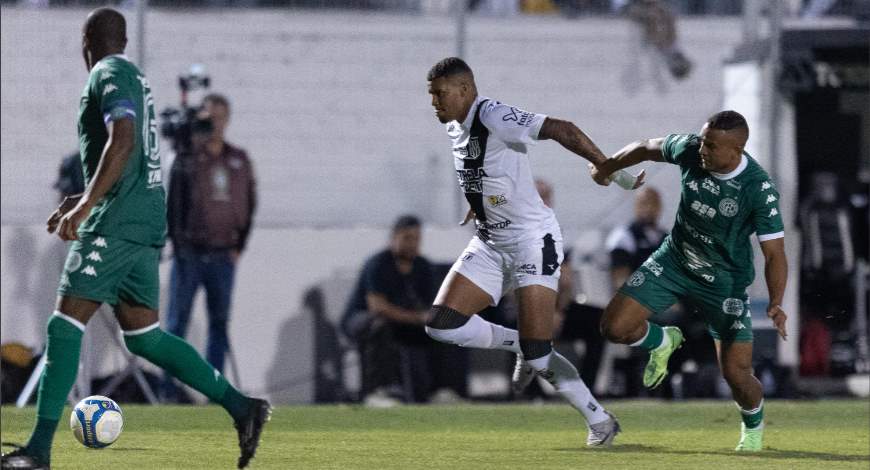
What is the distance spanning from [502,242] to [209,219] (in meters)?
5.26

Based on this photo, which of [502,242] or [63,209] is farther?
[502,242]

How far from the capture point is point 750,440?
945 centimetres

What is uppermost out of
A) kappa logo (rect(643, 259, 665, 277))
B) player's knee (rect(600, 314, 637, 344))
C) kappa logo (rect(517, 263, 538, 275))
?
kappa logo (rect(517, 263, 538, 275))

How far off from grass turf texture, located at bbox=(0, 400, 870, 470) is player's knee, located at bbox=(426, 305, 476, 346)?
0.65 m

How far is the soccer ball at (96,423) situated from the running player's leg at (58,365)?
2.77 ft

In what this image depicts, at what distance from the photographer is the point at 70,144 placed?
14.4 metres

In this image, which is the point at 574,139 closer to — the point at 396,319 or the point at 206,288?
the point at 396,319

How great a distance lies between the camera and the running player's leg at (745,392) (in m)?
9.45

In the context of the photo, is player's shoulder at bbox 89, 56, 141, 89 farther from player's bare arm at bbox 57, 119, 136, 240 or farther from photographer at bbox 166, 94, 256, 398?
photographer at bbox 166, 94, 256, 398

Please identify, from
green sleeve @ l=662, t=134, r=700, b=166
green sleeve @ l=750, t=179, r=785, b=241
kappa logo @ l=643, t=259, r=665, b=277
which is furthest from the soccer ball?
green sleeve @ l=750, t=179, r=785, b=241

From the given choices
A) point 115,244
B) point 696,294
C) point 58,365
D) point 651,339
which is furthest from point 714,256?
point 58,365

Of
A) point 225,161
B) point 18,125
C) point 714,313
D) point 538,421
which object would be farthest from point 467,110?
point 18,125

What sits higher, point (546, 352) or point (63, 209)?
point (63, 209)

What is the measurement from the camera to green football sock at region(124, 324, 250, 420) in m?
8.12
